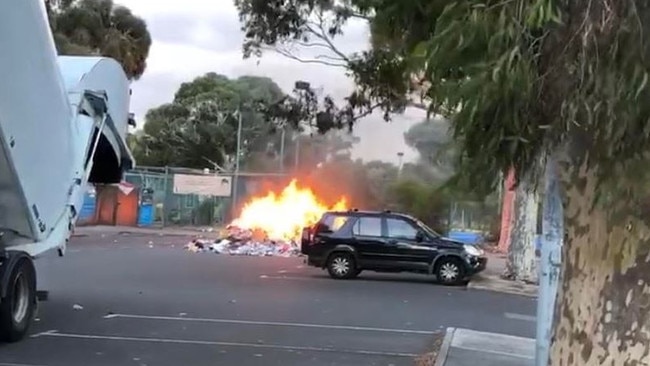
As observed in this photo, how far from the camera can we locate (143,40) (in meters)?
47.0

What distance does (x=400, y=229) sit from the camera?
2447 centimetres

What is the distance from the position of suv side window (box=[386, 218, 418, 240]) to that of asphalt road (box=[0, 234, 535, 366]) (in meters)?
1.19

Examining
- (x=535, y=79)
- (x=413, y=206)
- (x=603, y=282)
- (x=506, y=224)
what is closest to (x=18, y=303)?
(x=603, y=282)

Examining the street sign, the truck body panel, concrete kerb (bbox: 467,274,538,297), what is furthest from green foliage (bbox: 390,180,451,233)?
the truck body panel

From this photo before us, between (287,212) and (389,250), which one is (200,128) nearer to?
(287,212)

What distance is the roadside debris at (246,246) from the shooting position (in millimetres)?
33875

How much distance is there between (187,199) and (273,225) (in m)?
13.0

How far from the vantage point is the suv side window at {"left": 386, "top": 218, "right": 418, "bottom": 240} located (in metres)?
24.3

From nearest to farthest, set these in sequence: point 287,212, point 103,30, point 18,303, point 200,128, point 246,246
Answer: point 18,303, point 246,246, point 287,212, point 103,30, point 200,128

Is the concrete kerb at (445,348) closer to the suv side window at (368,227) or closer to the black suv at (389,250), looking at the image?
the black suv at (389,250)

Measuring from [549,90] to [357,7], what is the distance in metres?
1.29

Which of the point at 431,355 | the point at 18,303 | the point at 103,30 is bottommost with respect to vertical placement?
the point at 431,355

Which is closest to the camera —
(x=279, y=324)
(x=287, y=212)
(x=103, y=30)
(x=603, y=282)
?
(x=603, y=282)

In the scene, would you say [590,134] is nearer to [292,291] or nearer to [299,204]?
[292,291]
